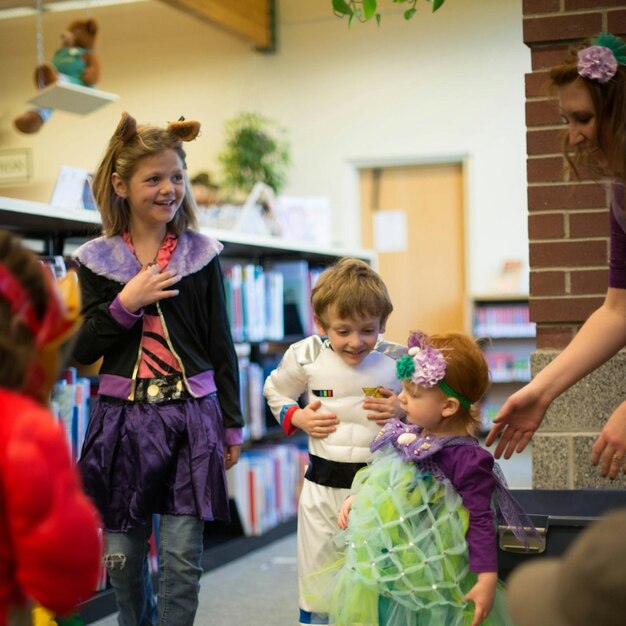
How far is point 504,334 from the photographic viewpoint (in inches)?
312

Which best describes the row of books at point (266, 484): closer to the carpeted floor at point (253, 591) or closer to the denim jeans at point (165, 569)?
the carpeted floor at point (253, 591)

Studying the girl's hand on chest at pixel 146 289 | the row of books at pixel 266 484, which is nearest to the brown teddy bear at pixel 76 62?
the row of books at pixel 266 484

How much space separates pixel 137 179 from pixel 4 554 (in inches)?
53.6

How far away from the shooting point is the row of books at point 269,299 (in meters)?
4.38

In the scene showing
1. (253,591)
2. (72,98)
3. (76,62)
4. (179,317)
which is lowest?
(253,591)

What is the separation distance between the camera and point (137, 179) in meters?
2.39

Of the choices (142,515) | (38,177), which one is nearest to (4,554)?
(142,515)

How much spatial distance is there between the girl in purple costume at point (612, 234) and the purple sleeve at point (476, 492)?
132 mm

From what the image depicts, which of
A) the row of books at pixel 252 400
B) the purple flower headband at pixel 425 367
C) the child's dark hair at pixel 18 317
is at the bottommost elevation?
the row of books at pixel 252 400

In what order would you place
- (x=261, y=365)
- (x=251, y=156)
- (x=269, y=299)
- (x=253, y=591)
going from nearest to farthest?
(x=253, y=591) → (x=269, y=299) → (x=261, y=365) → (x=251, y=156)

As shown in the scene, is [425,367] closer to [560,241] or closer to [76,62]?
[560,241]

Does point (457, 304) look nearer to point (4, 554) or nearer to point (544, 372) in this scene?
point (544, 372)

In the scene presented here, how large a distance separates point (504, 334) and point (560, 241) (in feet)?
16.4

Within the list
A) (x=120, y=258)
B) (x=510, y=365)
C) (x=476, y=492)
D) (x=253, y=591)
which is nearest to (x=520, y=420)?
(x=476, y=492)
